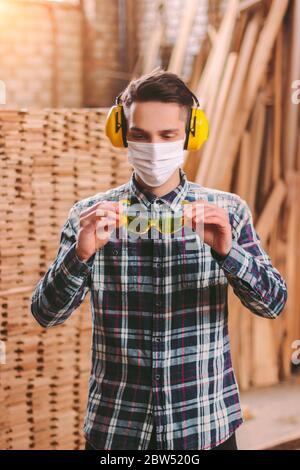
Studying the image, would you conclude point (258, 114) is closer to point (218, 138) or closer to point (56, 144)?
point (218, 138)

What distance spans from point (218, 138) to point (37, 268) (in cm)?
146

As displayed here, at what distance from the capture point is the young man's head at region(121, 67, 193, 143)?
141 cm

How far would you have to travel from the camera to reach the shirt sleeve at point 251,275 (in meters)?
1.32

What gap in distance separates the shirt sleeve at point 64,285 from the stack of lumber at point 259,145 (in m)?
1.98

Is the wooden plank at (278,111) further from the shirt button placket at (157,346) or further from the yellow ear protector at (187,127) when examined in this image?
the shirt button placket at (157,346)

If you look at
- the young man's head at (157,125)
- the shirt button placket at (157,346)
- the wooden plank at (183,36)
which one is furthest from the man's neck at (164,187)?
the wooden plank at (183,36)

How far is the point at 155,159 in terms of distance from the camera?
56.3 inches

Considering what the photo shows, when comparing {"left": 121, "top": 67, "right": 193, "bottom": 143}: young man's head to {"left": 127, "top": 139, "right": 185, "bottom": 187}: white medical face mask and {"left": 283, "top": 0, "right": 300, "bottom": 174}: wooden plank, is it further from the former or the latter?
{"left": 283, "top": 0, "right": 300, "bottom": 174}: wooden plank

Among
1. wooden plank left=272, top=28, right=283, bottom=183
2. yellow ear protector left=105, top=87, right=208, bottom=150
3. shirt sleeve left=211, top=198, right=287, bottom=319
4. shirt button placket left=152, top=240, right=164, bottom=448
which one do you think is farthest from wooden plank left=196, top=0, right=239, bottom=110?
shirt button placket left=152, top=240, right=164, bottom=448

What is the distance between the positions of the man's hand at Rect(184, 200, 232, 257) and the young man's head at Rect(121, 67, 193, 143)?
26 centimetres

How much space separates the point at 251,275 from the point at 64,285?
43 cm

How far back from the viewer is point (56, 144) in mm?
2363

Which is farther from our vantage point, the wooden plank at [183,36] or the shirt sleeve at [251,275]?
the wooden plank at [183,36]

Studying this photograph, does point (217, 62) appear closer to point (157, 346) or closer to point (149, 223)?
point (149, 223)
